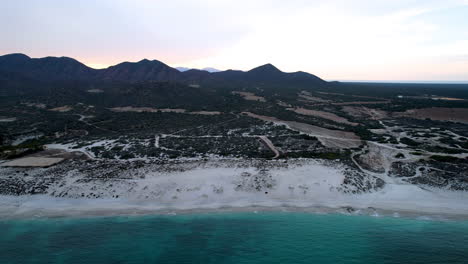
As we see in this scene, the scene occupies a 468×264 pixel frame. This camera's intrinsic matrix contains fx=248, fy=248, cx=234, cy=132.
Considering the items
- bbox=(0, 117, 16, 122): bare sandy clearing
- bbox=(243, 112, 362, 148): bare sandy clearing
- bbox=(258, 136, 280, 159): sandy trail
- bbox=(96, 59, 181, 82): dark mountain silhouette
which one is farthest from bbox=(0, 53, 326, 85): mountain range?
bbox=(258, 136, 280, 159): sandy trail

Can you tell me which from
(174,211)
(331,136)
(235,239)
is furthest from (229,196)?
(331,136)

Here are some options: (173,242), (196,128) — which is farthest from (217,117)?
(173,242)

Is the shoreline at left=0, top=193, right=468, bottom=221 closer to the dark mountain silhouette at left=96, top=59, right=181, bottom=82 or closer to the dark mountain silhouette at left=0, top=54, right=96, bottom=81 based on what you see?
the dark mountain silhouette at left=96, top=59, right=181, bottom=82

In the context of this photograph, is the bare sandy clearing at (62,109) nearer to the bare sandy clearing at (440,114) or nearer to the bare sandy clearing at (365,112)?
the bare sandy clearing at (365,112)

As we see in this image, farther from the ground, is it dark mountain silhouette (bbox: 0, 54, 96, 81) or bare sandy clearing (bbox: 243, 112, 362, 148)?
dark mountain silhouette (bbox: 0, 54, 96, 81)

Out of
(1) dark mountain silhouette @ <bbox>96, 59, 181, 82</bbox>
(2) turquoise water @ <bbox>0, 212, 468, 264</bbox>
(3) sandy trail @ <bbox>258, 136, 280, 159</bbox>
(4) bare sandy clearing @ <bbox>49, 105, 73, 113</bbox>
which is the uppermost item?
(1) dark mountain silhouette @ <bbox>96, 59, 181, 82</bbox>

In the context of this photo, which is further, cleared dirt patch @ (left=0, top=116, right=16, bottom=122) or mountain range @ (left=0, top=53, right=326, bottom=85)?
mountain range @ (left=0, top=53, right=326, bottom=85)
